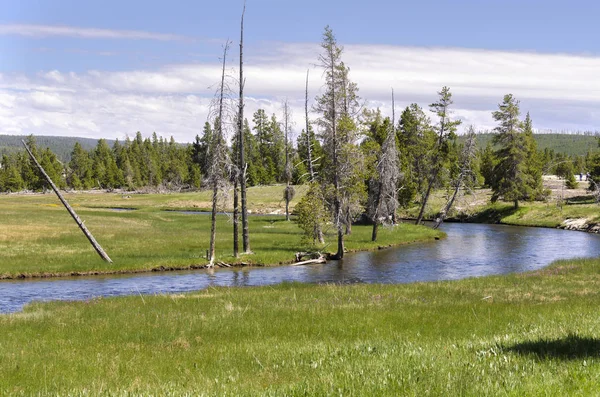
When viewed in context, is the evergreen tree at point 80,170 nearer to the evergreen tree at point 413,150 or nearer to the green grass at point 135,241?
the green grass at point 135,241

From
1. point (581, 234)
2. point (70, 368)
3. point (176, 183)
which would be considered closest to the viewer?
point (70, 368)

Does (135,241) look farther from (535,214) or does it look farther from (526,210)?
(526,210)

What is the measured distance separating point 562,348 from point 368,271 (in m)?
29.3

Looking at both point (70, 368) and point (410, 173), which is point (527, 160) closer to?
point (410, 173)

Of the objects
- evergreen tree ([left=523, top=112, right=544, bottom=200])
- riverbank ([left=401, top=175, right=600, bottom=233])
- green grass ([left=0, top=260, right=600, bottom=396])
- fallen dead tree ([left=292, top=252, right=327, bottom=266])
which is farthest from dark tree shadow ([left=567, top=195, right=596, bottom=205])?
green grass ([left=0, top=260, right=600, bottom=396])

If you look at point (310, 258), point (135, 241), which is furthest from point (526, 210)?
point (135, 241)

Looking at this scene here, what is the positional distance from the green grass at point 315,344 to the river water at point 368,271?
7.15 meters

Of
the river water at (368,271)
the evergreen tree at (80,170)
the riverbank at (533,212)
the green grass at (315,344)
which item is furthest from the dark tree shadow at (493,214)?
the evergreen tree at (80,170)

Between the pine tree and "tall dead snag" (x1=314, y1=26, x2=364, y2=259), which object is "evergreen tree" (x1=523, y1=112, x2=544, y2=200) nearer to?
the pine tree

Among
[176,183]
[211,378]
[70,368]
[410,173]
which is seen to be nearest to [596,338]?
[211,378]

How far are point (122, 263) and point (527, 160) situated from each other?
6734 cm

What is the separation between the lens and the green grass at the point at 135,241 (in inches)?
1560

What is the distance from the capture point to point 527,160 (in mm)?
86062

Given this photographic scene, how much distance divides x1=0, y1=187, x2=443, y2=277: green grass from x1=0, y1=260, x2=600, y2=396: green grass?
15.3 metres
